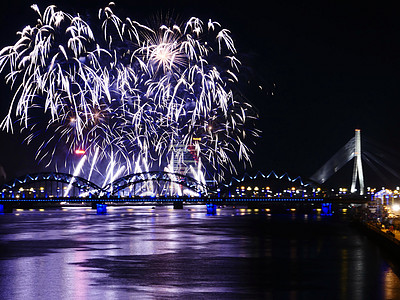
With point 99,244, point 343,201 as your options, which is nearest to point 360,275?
point 99,244

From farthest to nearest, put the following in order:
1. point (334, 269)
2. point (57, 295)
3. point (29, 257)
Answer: point (29, 257) < point (334, 269) < point (57, 295)

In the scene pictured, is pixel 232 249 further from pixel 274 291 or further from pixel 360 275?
pixel 274 291

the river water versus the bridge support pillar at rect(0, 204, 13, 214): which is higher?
the bridge support pillar at rect(0, 204, 13, 214)

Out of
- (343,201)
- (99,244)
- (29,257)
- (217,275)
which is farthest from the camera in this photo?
(343,201)

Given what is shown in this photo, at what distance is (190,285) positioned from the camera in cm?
3491

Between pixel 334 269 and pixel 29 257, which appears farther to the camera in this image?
pixel 29 257

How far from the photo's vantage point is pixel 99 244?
6294 centimetres

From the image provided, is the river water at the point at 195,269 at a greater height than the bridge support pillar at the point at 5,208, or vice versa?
the bridge support pillar at the point at 5,208

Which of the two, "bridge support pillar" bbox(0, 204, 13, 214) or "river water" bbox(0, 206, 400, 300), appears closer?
"river water" bbox(0, 206, 400, 300)

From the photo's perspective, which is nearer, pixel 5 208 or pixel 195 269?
pixel 195 269

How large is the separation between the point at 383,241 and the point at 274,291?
30.3 m

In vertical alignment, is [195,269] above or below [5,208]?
below

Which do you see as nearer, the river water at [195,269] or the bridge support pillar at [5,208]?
the river water at [195,269]

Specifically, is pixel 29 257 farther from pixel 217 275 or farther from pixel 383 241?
pixel 383 241
